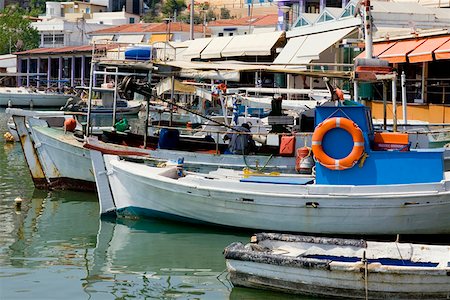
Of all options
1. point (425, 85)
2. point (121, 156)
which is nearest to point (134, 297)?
point (121, 156)

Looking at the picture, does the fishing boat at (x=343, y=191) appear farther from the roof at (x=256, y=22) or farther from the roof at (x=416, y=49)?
the roof at (x=256, y=22)

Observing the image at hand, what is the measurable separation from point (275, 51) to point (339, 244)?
1229 inches

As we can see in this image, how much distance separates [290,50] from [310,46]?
2319mm

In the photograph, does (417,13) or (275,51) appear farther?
(275,51)

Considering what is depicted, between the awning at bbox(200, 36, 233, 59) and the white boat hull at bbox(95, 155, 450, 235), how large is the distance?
29.8 m

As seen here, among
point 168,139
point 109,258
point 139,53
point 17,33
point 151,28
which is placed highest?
point 151,28

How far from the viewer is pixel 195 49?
4656 cm

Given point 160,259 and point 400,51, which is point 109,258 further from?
point 400,51

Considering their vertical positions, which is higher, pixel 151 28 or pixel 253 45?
pixel 151 28

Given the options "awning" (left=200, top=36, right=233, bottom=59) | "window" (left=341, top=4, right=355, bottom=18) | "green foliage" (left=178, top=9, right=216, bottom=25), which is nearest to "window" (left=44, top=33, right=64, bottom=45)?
"green foliage" (left=178, top=9, right=216, bottom=25)

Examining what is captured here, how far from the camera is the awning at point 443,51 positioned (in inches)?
892

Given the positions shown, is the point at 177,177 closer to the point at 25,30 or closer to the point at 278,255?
the point at 278,255

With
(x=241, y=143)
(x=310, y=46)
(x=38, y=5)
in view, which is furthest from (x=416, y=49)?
(x=38, y=5)

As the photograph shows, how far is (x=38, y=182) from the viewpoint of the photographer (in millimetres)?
19297
